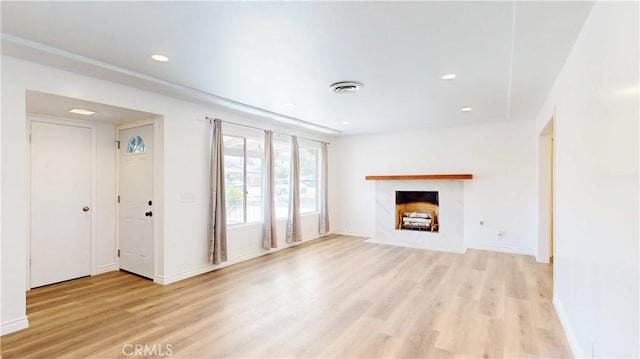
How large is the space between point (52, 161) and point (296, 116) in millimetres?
3492

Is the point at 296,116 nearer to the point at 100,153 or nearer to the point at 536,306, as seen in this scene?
the point at 100,153

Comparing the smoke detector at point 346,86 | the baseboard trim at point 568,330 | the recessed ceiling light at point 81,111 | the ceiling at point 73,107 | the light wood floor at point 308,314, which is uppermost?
the smoke detector at point 346,86

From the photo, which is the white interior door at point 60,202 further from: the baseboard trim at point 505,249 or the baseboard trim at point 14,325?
the baseboard trim at point 505,249

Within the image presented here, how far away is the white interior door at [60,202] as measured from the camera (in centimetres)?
397

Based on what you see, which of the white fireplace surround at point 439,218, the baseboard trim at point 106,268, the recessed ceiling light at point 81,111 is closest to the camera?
the recessed ceiling light at point 81,111

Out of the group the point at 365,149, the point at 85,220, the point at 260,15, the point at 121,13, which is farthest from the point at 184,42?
the point at 365,149

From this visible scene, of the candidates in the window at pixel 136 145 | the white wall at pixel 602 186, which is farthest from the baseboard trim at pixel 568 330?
the window at pixel 136 145

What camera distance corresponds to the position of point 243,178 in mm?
5316

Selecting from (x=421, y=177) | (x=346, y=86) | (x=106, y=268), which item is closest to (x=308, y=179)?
(x=421, y=177)

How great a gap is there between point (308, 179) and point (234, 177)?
2.34 metres

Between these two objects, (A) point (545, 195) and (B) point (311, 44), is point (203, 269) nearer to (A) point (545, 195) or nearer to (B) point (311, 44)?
(B) point (311, 44)

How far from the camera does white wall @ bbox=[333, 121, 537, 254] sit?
224 inches

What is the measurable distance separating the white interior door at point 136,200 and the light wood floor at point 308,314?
262 millimetres

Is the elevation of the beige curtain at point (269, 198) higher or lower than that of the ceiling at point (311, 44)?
lower
